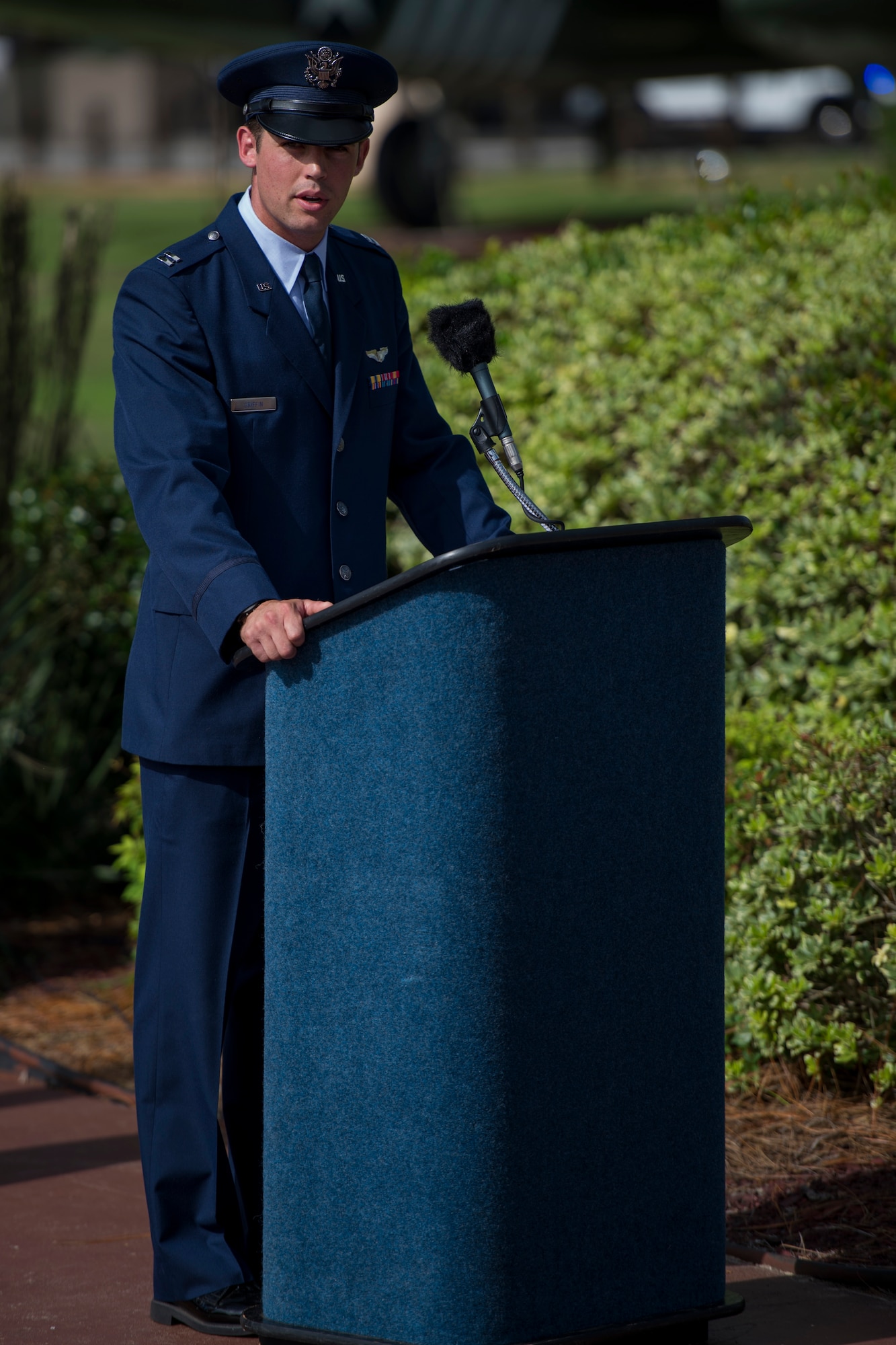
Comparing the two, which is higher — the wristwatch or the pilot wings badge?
the pilot wings badge

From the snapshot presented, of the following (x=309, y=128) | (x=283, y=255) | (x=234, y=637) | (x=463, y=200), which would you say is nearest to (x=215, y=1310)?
(x=234, y=637)

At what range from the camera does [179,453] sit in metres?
2.61

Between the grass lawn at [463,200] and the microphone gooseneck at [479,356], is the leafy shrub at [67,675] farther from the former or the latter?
the grass lawn at [463,200]

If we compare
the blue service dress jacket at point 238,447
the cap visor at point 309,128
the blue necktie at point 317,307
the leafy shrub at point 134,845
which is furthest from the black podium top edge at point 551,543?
the leafy shrub at point 134,845

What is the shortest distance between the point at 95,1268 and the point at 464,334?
5.96ft

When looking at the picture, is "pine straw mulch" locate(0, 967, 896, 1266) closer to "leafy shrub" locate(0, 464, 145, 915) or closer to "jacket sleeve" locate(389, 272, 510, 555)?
"jacket sleeve" locate(389, 272, 510, 555)

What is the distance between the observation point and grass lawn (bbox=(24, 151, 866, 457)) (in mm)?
22547

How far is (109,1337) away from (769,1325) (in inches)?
42.8

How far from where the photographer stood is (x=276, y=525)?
2777mm

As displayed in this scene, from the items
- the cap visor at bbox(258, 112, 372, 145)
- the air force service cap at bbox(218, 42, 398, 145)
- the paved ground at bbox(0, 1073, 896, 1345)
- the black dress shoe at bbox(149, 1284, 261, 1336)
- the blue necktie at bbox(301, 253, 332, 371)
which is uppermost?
the air force service cap at bbox(218, 42, 398, 145)

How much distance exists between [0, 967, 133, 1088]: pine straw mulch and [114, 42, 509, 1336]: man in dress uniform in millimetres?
1535

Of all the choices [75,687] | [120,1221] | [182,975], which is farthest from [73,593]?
[182,975]

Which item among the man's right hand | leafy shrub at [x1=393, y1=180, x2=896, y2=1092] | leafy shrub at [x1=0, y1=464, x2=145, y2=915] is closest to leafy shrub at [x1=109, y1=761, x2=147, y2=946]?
leafy shrub at [x1=0, y1=464, x2=145, y2=915]

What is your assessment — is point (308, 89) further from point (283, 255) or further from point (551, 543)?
point (551, 543)
